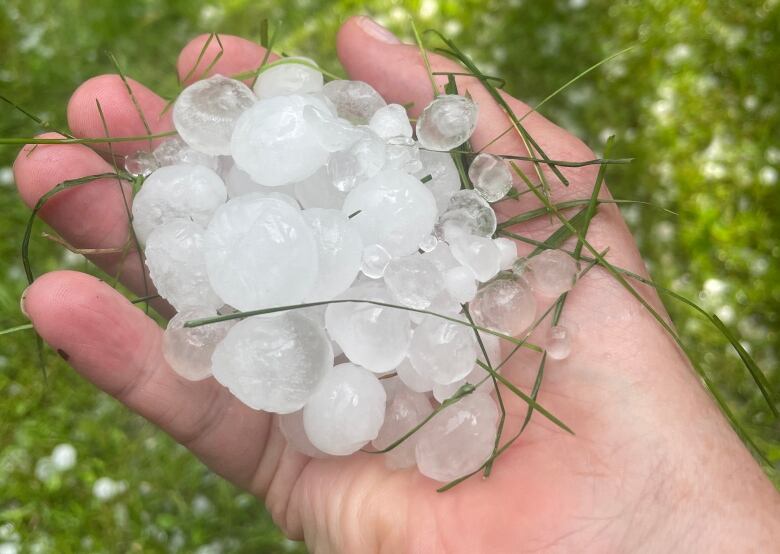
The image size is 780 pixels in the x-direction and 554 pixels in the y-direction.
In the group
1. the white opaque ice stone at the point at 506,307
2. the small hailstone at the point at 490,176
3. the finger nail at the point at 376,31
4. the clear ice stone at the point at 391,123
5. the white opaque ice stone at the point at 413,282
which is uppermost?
the finger nail at the point at 376,31

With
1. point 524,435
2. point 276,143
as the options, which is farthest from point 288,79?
point 524,435

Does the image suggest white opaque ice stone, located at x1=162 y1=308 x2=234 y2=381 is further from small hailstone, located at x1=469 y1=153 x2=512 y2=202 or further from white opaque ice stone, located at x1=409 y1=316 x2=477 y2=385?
small hailstone, located at x1=469 y1=153 x2=512 y2=202

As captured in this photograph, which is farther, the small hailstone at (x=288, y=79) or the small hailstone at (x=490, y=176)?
the small hailstone at (x=288, y=79)

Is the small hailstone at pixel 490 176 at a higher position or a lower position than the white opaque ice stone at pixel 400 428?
higher

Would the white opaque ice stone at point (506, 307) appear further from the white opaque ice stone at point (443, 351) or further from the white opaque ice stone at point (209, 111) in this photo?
the white opaque ice stone at point (209, 111)

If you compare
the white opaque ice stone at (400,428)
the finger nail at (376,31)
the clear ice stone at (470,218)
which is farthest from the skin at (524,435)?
the finger nail at (376,31)

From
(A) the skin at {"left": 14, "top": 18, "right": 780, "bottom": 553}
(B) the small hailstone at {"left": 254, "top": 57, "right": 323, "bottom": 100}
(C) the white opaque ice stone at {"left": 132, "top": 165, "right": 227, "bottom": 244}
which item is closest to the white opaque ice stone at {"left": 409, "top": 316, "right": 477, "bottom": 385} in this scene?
(A) the skin at {"left": 14, "top": 18, "right": 780, "bottom": 553}

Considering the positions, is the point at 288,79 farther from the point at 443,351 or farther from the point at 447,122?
the point at 443,351
